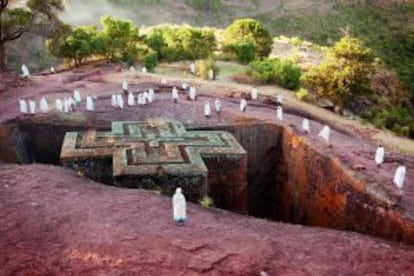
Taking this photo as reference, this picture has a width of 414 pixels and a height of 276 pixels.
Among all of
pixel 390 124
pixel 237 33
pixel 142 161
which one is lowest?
pixel 390 124

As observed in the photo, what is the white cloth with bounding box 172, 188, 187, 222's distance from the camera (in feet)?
22.2

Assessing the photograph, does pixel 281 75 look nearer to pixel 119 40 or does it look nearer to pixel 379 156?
pixel 119 40

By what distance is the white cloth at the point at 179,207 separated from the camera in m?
6.77

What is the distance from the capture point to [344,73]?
18094mm

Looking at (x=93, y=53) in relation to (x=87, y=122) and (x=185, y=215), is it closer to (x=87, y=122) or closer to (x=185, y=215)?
(x=87, y=122)

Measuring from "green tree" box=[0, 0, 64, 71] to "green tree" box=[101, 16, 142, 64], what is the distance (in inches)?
102

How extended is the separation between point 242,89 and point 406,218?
1102 centimetres

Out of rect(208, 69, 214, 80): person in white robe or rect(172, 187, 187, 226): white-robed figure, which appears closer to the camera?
rect(172, 187, 187, 226): white-robed figure

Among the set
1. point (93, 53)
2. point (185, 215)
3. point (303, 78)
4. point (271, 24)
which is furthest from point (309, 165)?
point (271, 24)

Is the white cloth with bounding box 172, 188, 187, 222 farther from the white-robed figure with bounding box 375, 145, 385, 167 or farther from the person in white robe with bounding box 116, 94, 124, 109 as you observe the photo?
the person in white robe with bounding box 116, 94, 124, 109

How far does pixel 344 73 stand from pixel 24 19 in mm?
12401

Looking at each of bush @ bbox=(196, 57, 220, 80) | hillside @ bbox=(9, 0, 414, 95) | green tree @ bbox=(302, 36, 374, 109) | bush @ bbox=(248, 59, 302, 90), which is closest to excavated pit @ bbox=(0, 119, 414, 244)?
green tree @ bbox=(302, 36, 374, 109)

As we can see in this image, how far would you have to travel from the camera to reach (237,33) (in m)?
27.3

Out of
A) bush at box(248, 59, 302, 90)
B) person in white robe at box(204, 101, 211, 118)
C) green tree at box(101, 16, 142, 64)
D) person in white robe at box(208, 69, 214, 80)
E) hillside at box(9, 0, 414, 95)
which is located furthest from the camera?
hillside at box(9, 0, 414, 95)
